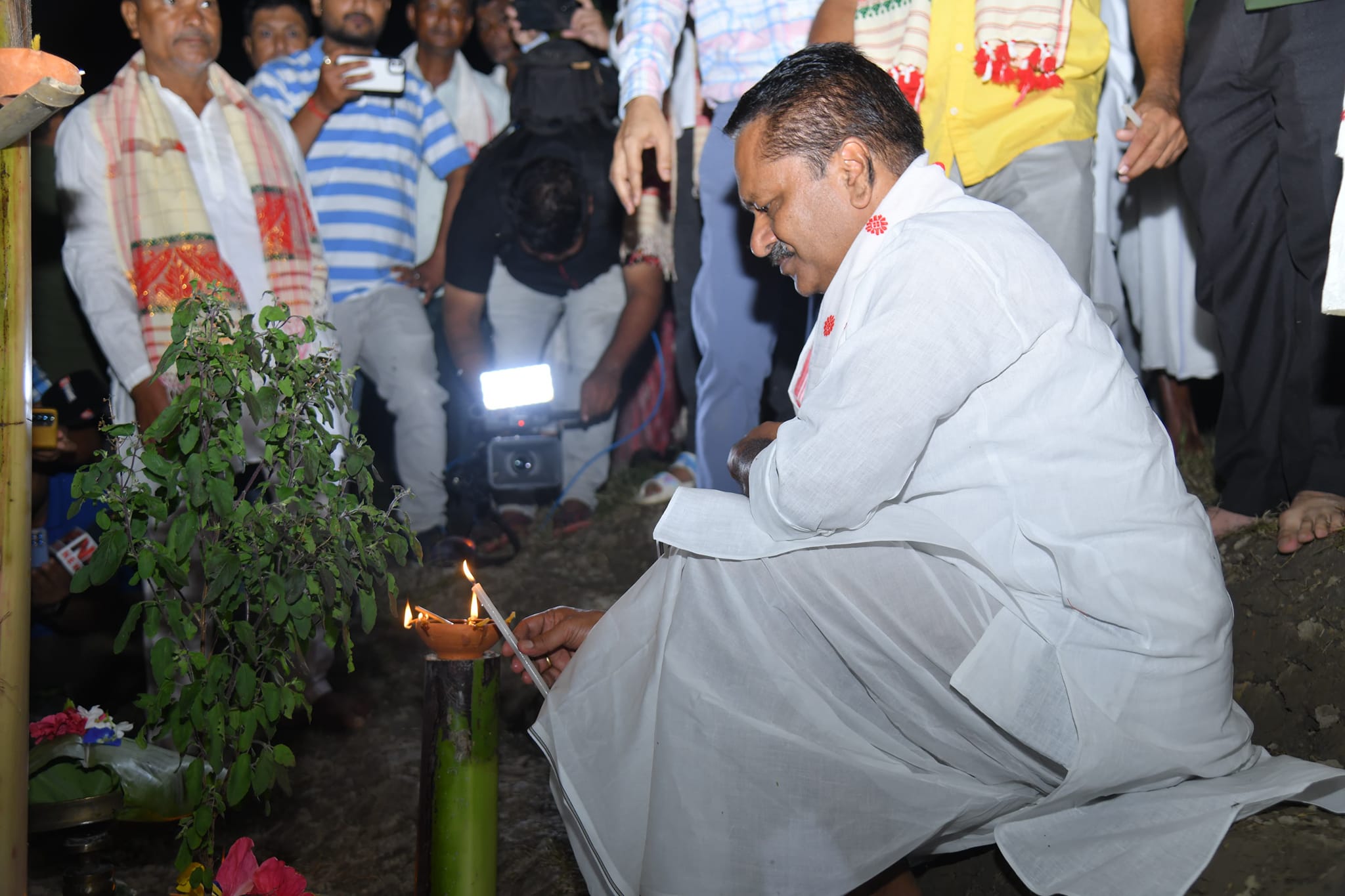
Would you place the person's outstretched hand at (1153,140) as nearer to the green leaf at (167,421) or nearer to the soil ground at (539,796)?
the soil ground at (539,796)

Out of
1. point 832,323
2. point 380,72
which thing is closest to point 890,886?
point 832,323

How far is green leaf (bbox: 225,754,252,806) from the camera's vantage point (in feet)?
6.09

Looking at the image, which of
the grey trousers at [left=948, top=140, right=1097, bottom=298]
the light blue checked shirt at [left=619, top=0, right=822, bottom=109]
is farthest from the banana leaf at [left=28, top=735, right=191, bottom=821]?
the grey trousers at [left=948, top=140, right=1097, bottom=298]

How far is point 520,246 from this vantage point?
500 centimetres

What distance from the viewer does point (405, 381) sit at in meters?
4.68

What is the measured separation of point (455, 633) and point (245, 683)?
42cm

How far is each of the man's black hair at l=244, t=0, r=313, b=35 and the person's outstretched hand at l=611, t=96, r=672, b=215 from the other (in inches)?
101

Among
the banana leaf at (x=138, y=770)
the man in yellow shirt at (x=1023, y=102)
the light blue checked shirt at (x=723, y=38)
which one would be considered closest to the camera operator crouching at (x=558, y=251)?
the light blue checked shirt at (x=723, y=38)

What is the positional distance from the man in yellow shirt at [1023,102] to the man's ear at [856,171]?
33.3 inches

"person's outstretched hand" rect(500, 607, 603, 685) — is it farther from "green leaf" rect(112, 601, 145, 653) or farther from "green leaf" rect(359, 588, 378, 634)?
"green leaf" rect(112, 601, 145, 653)

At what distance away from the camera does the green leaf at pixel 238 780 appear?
186cm

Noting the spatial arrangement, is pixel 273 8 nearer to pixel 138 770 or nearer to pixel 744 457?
pixel 138 770

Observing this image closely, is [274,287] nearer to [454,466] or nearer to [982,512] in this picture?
[454,466]

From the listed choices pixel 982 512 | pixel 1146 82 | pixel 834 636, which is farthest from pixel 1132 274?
pixel 834 636
